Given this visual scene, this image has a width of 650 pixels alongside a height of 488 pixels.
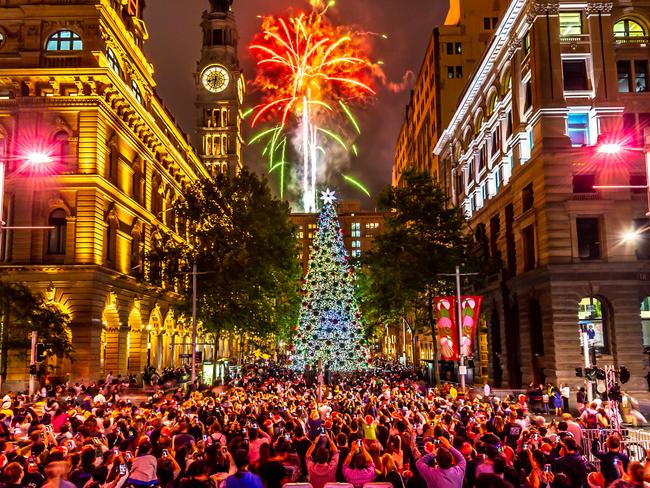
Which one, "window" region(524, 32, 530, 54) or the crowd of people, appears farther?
"window" region(524, 32, 530, 54)

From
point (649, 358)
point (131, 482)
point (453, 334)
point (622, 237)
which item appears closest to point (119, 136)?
point (453, 334)

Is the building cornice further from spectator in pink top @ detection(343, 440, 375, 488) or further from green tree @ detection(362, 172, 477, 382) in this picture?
spectator in pink top @ detection(343, 440, 375, 488)

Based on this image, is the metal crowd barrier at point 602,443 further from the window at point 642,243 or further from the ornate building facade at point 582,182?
the window at point 642,243

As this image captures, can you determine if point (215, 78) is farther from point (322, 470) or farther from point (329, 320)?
point (322, 470)

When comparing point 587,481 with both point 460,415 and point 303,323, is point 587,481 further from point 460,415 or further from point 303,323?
point 303,323

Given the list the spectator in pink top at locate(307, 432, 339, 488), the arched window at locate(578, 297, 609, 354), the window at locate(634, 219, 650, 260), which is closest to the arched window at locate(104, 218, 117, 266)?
the arched window at locate(578, 297, 609, 354)

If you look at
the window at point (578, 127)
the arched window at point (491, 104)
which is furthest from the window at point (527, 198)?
the arched window at point (491, 104)

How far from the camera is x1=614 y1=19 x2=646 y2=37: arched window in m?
44.0

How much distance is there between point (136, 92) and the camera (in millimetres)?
60844

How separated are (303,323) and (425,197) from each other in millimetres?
16698

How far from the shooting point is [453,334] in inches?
1566

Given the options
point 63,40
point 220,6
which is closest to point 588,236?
point 63,40

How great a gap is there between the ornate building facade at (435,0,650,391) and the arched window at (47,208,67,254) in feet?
106

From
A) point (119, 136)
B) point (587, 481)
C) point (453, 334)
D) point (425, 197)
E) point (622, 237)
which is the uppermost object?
point (119, 136)
